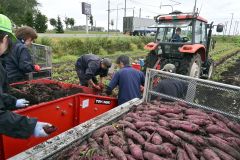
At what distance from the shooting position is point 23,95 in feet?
13.1

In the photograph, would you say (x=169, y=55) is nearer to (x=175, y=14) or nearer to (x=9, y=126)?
(x=175, y=14)

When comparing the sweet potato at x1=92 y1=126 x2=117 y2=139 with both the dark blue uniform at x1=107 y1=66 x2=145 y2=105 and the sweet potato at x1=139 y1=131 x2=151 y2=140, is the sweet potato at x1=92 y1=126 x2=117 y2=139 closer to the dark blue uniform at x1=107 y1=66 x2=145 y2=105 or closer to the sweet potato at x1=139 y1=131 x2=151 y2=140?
the sweet potato at x1=139 y1=131 x2=151 y2=140

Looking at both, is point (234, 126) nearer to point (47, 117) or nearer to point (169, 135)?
point (169, 135)

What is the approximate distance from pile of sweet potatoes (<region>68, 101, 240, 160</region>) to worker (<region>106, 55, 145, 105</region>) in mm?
1381

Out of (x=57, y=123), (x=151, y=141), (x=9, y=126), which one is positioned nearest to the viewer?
(x=9, y=126)

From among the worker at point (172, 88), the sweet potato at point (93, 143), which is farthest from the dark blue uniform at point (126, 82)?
the sweet potato at point (93, 143)

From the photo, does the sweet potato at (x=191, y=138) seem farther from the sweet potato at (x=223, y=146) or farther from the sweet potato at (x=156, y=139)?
the sweet potato at (x=156, y=139)

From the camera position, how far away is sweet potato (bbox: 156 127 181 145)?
258cm

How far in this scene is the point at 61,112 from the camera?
3.78m

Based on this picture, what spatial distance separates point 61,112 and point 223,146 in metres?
2.38

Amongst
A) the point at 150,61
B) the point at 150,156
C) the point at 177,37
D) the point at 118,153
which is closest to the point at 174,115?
the point at 150,156

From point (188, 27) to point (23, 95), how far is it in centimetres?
598

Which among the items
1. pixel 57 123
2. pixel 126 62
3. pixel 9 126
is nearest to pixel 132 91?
pixel 126 62

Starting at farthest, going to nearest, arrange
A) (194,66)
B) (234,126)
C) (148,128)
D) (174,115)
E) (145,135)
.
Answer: (194,66)
(174,115)
(234,126)
(148,128)
(145,135)
